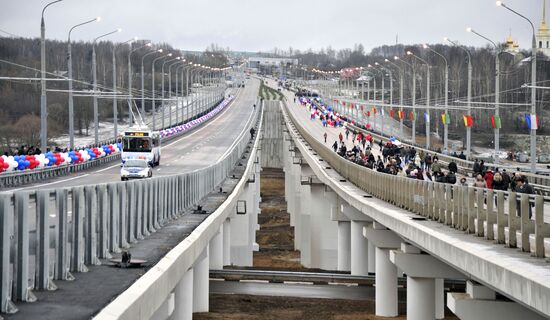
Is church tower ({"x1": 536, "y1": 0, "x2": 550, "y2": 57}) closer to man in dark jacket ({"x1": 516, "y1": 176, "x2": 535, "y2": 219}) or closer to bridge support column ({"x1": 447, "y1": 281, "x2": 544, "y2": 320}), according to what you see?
man in dark jacket ({"x1": 516, "y1": 176, "x2": 535, "y2": 219})

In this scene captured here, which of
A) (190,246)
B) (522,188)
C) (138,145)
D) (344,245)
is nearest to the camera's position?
(190,246)

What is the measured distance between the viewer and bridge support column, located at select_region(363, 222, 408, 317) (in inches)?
1336

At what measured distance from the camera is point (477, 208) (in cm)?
2073

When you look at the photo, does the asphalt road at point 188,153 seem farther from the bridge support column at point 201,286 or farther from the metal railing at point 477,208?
the metal railing at point 477,208

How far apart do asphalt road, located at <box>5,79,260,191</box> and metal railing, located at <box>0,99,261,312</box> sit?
58.7 feet

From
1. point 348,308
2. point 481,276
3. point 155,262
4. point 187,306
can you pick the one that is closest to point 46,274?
point 155,262

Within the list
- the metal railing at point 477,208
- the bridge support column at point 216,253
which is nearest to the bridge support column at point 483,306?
the metal railing at point 477,208

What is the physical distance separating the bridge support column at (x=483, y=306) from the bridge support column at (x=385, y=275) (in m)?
15.3

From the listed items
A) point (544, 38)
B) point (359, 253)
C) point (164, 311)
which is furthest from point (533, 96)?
point (544, 38)

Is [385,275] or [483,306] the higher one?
[483,306]

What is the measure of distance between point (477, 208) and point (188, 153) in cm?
7258

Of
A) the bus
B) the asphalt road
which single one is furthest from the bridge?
the bus

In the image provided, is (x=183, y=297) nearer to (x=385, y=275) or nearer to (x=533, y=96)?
(x=385, y=275)

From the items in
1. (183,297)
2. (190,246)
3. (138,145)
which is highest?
(190,246)
